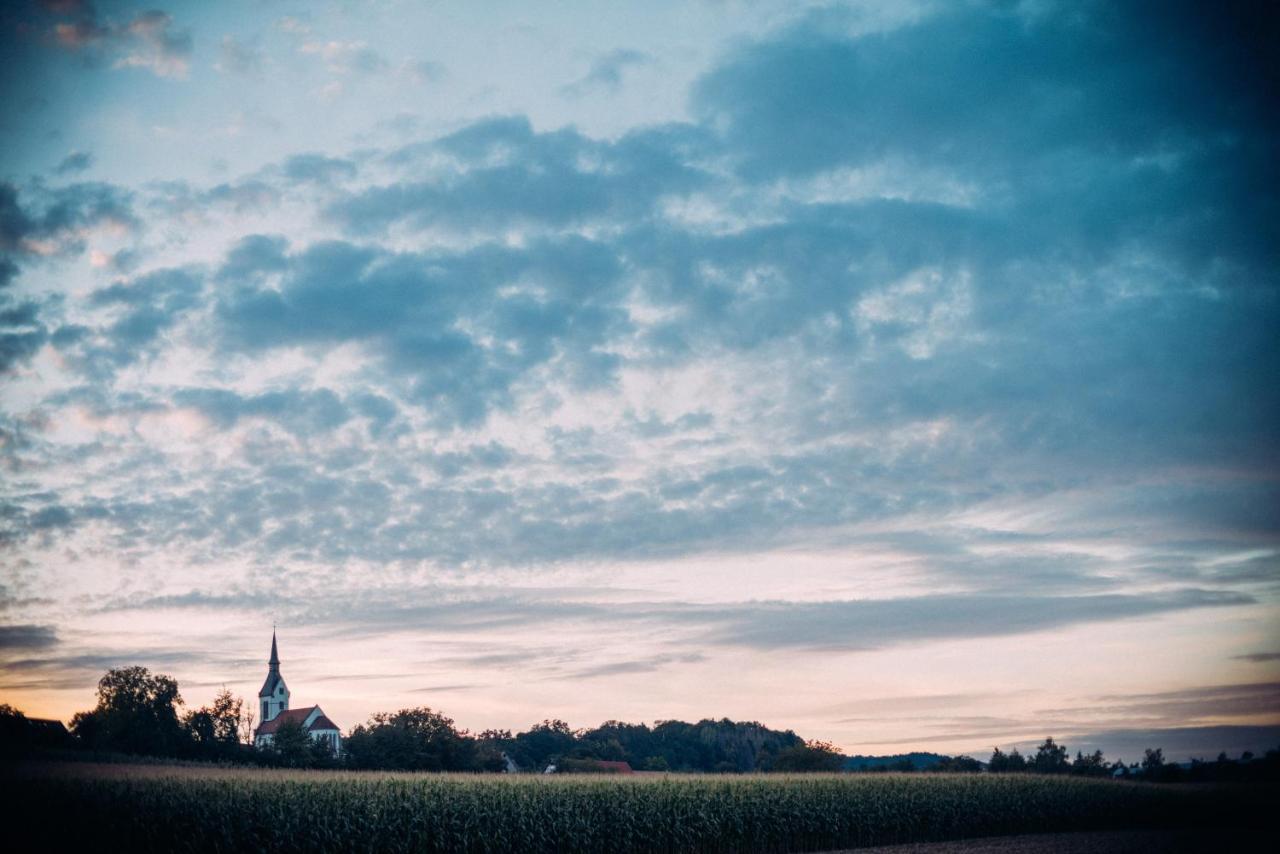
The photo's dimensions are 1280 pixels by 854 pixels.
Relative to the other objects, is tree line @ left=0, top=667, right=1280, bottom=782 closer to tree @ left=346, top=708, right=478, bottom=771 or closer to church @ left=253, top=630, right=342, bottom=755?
tree @ left=346, top=708, right=478, bottom=771

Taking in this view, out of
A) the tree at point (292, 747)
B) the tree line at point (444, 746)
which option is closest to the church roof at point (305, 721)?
the tree line at point (444, 746)

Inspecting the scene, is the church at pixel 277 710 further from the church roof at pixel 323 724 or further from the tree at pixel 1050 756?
the tree at pixel 1050 756

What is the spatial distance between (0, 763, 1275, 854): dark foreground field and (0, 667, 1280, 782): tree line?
13617 millimetres

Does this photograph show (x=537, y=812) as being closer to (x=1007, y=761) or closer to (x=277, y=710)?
(x=1007, y=761)

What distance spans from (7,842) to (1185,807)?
160ft

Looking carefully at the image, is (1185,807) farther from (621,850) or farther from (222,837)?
(222,837)

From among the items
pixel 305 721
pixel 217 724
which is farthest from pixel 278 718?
pixel 217 724

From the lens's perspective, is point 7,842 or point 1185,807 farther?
point 1185,807

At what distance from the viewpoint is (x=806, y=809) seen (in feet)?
101

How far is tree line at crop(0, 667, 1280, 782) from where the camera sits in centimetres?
5772

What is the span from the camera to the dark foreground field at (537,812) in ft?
64.6

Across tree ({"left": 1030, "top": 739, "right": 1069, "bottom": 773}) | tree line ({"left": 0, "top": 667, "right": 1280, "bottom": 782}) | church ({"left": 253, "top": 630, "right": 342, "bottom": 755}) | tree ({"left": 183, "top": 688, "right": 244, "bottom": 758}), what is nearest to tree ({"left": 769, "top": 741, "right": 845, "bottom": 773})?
tree line ({"left": 0, "top": 667, "right": 1280, "bottom": 782})

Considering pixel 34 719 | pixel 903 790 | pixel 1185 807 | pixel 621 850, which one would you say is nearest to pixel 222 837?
pixel 621 850

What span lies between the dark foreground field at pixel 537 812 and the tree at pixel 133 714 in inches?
1651
